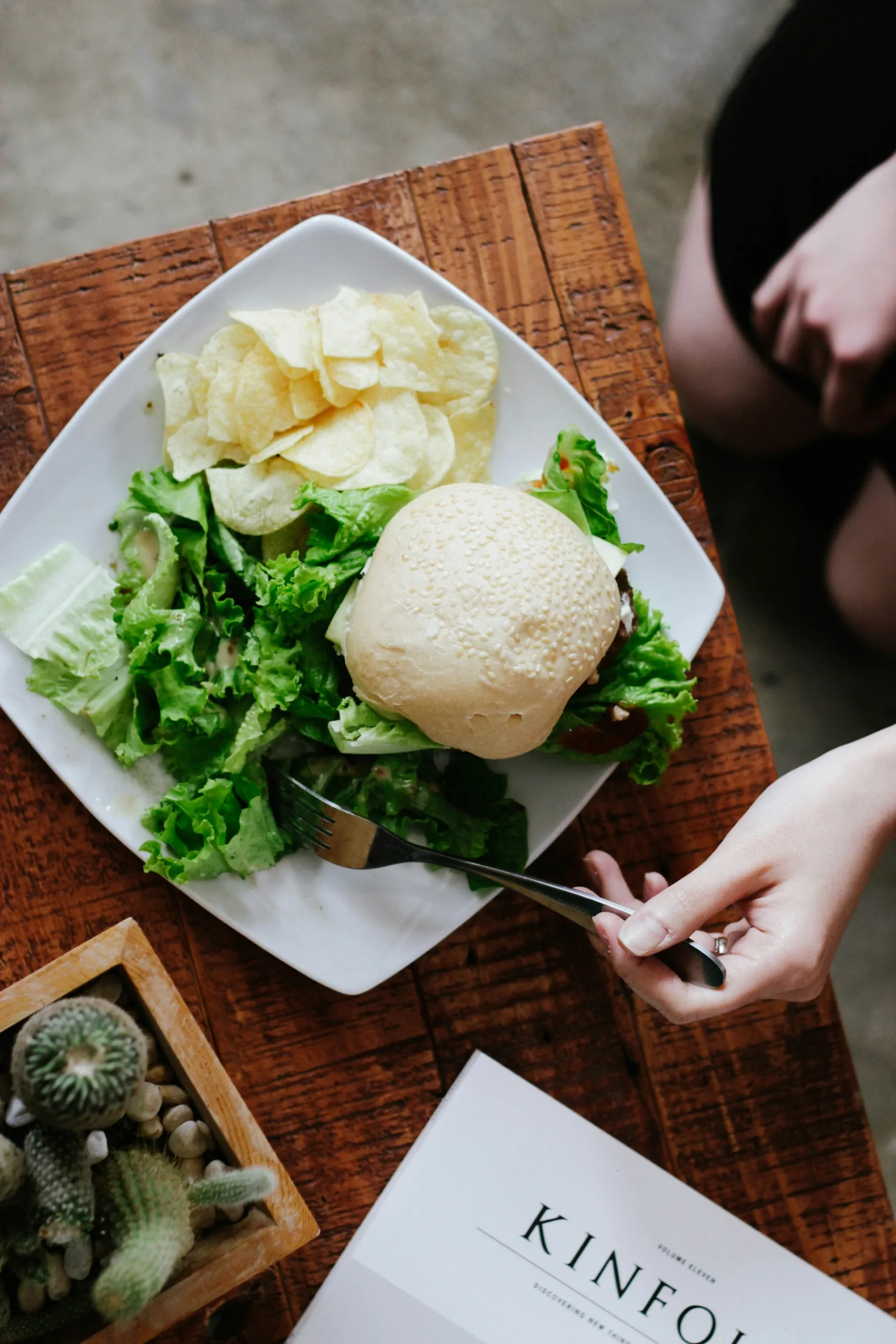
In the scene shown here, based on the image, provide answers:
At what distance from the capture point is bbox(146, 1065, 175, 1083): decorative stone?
1.08 meters

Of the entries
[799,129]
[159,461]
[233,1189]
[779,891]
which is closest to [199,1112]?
[233,1189]

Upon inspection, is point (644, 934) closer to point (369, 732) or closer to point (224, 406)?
point (369, 732)

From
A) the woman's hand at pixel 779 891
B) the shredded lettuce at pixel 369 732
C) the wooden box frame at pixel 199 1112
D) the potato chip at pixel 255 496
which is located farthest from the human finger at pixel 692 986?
the potato chip at pixel 255 496

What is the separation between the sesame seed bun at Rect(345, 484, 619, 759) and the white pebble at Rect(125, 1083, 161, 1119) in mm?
486

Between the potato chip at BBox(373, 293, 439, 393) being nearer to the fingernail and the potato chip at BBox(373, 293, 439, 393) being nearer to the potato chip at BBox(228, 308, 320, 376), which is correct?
the potato chip at BBox(228, 308, 320, 376)

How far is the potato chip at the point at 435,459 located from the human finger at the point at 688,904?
1.92 ft

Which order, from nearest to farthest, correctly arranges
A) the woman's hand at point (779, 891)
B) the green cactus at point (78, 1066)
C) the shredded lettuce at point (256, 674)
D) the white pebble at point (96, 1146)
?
the green cactus at point (78, 1066) < the white pebble at point (96, 1146) < the woman's hand at point (779, 891) < the shredded lettuce at point (256, 674)

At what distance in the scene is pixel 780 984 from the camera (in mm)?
1189

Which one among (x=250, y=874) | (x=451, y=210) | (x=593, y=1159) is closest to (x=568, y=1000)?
(x=593, y=1159)

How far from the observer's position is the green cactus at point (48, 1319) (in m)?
0.95

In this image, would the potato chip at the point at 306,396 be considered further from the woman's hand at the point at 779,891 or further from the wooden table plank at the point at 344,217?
the woman's hand at the point at 779,891

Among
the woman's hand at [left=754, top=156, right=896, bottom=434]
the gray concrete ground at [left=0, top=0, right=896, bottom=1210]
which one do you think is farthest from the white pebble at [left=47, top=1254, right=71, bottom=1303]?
the gray concrete ground at [left=0, top=0, right=896, bottom=1210]

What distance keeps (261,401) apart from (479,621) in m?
0.40

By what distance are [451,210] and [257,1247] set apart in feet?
4.29
